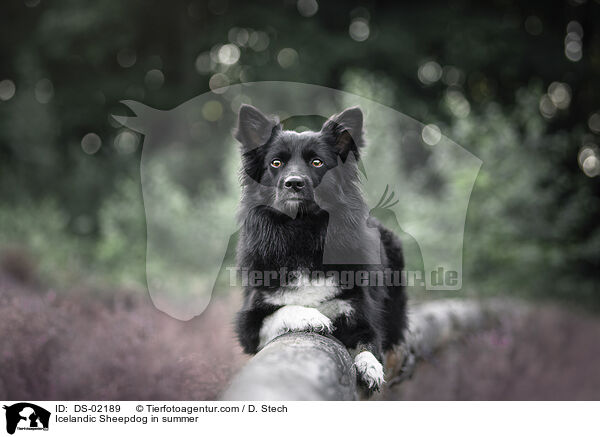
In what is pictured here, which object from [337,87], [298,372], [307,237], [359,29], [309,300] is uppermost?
[359,29]

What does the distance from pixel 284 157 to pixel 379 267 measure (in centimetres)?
100

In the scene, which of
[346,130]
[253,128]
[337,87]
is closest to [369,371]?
[346,130]

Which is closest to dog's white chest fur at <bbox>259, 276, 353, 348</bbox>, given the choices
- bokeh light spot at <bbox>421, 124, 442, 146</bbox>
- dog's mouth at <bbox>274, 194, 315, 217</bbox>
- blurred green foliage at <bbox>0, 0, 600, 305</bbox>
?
dog's mouth at <bbox>274, 194, 315, 217</bbox>

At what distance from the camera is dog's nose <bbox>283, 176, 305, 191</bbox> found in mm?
2836

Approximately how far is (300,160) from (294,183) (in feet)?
0.72

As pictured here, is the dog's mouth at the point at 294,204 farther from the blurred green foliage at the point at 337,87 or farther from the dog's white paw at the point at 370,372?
the blurred green foliage at the point at 337,87

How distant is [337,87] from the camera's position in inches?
416

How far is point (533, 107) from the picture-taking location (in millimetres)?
9148

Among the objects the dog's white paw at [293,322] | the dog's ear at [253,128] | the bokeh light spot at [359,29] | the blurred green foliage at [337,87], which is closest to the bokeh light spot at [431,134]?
the blurred green foliage at [337,87]

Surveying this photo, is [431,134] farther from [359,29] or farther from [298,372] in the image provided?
[298,372]

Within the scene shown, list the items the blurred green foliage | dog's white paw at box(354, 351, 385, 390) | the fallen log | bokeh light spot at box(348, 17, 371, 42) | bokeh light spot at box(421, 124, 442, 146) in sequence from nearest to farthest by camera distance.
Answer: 1. the fallen log
2. dog's white paw at box(354, 351, 385, 390)
3. the blurred green foliage
4. bokeh light spot at box(421, 124, 442, 146)
5. bokeh light spot at box(348, 17, 371, 42)

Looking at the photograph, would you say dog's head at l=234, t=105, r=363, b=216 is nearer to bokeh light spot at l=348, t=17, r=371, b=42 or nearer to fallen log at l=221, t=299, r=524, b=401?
fallen log at l=221, t=299, r=524, b=401

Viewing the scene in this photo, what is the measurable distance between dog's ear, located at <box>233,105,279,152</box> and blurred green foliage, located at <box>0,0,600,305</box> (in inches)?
187

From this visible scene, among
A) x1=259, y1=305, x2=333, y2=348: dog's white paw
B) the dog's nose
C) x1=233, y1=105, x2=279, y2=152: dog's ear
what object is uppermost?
x1=233, y1=105, x2=279, y2=152: dog's ear
